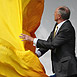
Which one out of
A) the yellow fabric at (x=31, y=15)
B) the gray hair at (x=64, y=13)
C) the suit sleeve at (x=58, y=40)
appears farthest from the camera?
the yellow fabric at (x=31, y=15)

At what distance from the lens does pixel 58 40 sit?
2068mm

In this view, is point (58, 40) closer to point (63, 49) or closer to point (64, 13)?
point (63, 49)

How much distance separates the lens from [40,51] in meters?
2.46

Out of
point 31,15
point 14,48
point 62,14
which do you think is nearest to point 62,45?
point 62,14

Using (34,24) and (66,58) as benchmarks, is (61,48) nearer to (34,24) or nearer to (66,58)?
(66,58)

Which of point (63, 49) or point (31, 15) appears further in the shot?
point (31, 15)

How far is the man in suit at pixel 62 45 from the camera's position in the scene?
207 cm

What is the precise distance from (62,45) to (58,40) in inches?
3.6

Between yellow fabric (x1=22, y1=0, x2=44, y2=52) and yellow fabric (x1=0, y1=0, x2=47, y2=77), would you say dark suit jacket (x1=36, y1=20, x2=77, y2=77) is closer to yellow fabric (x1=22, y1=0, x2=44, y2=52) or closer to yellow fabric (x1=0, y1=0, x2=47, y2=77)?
yellow fabric (x1=0, y1=0, x2=47, y2=77)

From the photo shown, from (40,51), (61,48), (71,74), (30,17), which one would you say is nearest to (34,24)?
(30,17)

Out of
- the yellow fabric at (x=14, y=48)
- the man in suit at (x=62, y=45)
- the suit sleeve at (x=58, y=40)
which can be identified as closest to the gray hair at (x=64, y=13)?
the man in suit at (x=62, y=45)

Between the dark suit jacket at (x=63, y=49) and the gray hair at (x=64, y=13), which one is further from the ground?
the gray hair at (x=64, y=13)

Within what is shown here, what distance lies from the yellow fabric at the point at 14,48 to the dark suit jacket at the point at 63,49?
160mm

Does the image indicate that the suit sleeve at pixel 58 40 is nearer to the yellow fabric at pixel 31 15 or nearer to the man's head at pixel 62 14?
the man's head at pixel 62 14
